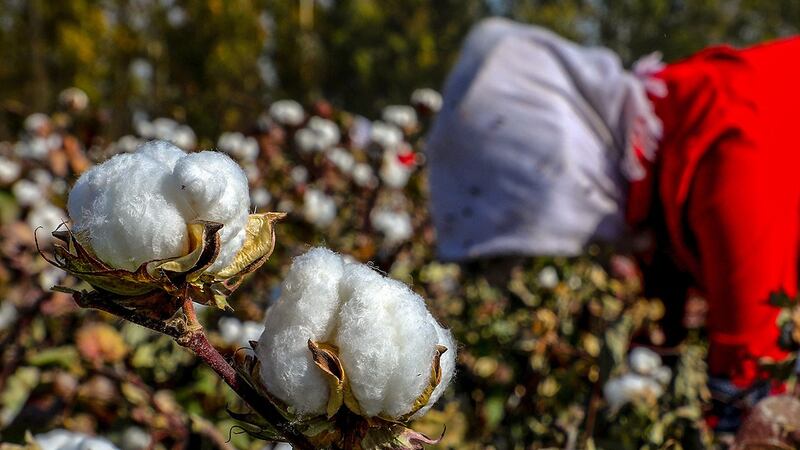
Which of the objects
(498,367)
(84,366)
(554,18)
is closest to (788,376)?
(498,367)

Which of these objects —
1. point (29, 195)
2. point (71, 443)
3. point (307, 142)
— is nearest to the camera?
point (71, 443)

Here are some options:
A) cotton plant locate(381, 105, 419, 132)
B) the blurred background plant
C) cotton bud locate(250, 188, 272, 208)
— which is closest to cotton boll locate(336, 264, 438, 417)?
the blurred background plant

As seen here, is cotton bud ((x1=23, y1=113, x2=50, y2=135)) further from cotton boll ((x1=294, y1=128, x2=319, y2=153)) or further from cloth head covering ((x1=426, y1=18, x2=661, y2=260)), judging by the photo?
cloth head covering ((x1=426, y1=18, x2=661, y2=260))

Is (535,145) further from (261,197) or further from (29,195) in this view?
(29,195)

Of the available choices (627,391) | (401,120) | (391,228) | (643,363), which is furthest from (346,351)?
(401,120)

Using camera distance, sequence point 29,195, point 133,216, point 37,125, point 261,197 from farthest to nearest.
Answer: point 37,125 → point 29,195 → point 261,197 → point 133,216

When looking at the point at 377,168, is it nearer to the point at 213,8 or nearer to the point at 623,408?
the point at 623,408

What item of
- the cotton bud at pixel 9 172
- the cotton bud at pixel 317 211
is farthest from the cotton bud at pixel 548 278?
the cotton bud at pixel 9 172

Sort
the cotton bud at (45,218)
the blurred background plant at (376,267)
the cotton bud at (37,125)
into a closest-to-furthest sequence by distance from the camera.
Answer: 1. the blurred background plant at (376,267)
2. the cotton bud at (45,218)
3. the cotton bud at (37,125)

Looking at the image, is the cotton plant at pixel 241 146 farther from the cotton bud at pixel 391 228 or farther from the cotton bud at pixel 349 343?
the cotton bud at pixel 349 343
